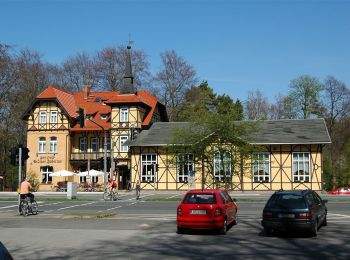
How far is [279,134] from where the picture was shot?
2034 inches

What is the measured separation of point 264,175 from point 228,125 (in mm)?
16504

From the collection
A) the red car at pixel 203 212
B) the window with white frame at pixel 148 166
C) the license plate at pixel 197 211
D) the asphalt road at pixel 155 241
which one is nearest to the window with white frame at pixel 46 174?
the window with white frame at pixel 148 166

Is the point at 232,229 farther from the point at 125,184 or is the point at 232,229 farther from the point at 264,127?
the point at 125,184

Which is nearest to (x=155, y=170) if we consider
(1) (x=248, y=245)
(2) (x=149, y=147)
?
(2) (x=149, y=147)

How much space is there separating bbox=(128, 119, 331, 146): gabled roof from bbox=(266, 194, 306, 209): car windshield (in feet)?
107

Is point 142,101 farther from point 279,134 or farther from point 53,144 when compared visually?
point 279,134

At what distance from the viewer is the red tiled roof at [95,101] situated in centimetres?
5975

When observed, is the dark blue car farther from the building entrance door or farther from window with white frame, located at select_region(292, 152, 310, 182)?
the building entrance door

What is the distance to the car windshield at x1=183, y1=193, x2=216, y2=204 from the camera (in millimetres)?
16297

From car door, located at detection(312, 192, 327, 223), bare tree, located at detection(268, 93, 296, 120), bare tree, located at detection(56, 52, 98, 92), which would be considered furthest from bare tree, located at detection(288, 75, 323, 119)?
car door, located at detection(312, 192, 327, 223)

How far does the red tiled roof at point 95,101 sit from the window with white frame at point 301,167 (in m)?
18.8

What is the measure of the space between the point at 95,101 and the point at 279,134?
22.8 metres

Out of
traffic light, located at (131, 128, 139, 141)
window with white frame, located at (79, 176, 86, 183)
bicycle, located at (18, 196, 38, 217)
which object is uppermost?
traffic light, located at (131, 128, 139, 141)

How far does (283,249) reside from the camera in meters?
12.9
